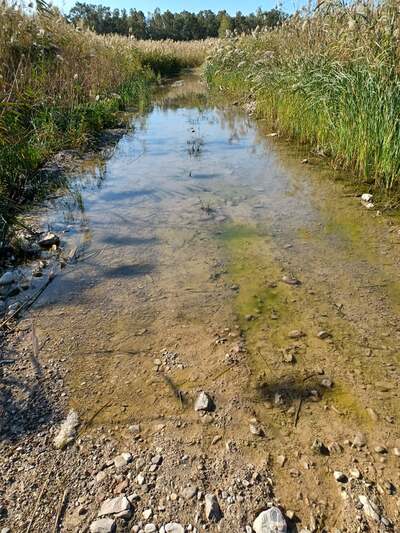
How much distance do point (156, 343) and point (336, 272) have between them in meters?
1.50

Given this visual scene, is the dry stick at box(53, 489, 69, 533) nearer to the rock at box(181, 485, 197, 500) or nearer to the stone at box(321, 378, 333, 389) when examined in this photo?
the rock at box(181, 485, 197, 500)

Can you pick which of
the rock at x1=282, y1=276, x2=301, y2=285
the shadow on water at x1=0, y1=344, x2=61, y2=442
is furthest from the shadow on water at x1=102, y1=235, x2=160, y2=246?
the shadow on water at x1=0, y1=344, x2=61, y2=442

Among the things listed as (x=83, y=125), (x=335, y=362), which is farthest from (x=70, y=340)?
(x=83, y=125)

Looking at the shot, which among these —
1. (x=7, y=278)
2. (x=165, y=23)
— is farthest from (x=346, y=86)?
(x=165, y=23)

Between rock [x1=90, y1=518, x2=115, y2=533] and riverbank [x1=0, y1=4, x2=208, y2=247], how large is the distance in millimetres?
2447

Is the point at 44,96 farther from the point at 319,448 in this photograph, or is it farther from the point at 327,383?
the point at 319,448

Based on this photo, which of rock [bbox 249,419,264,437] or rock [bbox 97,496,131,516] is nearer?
rock [bbox 97,496,131,516]

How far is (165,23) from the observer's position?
60094 mm

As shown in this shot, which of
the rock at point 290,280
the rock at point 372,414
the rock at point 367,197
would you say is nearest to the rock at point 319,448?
the rock at point 372,414

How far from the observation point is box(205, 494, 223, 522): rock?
4.62 ft

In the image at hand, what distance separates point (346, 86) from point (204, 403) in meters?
4.36

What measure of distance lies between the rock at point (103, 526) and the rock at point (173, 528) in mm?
192

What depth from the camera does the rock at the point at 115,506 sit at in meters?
1.42

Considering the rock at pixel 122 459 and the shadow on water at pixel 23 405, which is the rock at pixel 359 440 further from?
the shadow on water at pixel 23 405
